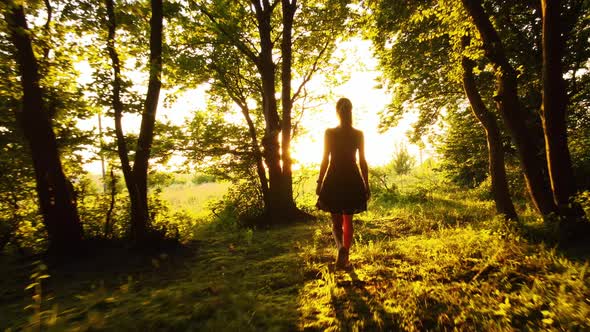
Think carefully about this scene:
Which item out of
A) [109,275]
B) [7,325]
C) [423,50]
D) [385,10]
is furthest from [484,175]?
[7,325]

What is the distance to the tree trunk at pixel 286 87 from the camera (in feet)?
34.3

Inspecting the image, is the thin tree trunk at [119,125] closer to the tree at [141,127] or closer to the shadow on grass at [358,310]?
the tree at [141,127]

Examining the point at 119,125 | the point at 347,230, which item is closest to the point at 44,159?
the point at 119,125

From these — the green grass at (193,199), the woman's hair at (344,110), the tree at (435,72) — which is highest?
the tree at (435,72)

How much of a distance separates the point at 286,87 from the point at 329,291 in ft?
26.9

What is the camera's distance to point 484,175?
17.2 m

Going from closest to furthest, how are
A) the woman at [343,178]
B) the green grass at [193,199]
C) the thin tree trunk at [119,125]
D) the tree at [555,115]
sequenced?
the woman at [343,178] < the tree at [555,115] < the thin tree trunk at [119,125] < the green grass at [193,199]

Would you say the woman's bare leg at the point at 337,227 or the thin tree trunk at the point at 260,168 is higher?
the thin tree trunk at the point at 260,168

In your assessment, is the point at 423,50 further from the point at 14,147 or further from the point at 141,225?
the point at 14,147

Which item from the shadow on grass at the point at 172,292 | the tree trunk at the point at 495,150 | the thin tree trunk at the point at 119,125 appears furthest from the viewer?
the tree trunk at the point at 495,150

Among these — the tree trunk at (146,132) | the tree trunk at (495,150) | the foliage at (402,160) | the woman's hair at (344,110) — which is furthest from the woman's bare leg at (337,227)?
the foliage at (402,160)

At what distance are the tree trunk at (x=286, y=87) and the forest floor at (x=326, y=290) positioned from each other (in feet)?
16.1

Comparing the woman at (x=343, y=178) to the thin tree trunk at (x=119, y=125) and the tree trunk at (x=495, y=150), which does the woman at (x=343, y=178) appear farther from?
the tree trunk at (x=495, y=150)

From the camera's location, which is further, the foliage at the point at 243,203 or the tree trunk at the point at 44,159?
the foliage at the point at 243,203
